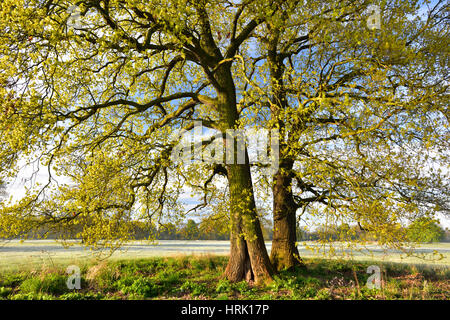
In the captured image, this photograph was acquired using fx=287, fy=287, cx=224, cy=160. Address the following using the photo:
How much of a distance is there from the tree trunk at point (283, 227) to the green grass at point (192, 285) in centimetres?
57

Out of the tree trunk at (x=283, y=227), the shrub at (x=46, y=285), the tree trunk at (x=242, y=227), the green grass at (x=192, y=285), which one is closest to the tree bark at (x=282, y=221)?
the tree trunk at (x=283, y=227)

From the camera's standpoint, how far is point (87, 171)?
9188 millimetres

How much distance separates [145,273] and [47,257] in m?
4.11

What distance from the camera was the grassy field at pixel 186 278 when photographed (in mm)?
8719

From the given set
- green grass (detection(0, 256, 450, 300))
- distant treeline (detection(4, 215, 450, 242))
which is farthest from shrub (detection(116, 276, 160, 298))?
distant treeline (detection(4, 215, 450, 242))

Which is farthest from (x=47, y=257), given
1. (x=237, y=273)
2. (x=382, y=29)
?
(x=382, y=29)

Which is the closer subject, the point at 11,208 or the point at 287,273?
the point at 11,208

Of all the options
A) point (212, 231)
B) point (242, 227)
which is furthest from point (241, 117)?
point (212, 231)

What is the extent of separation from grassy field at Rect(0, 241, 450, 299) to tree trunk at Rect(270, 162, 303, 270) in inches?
25.5

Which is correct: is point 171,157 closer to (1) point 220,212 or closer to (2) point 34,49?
(1) point 220,212

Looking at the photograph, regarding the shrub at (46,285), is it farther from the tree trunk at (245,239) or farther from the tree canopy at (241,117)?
the tree trunk at (245,239)

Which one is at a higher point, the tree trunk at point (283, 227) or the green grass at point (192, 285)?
the tree trunk at point (283, 227)

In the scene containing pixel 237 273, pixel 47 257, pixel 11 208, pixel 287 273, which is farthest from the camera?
pixel 47 257
